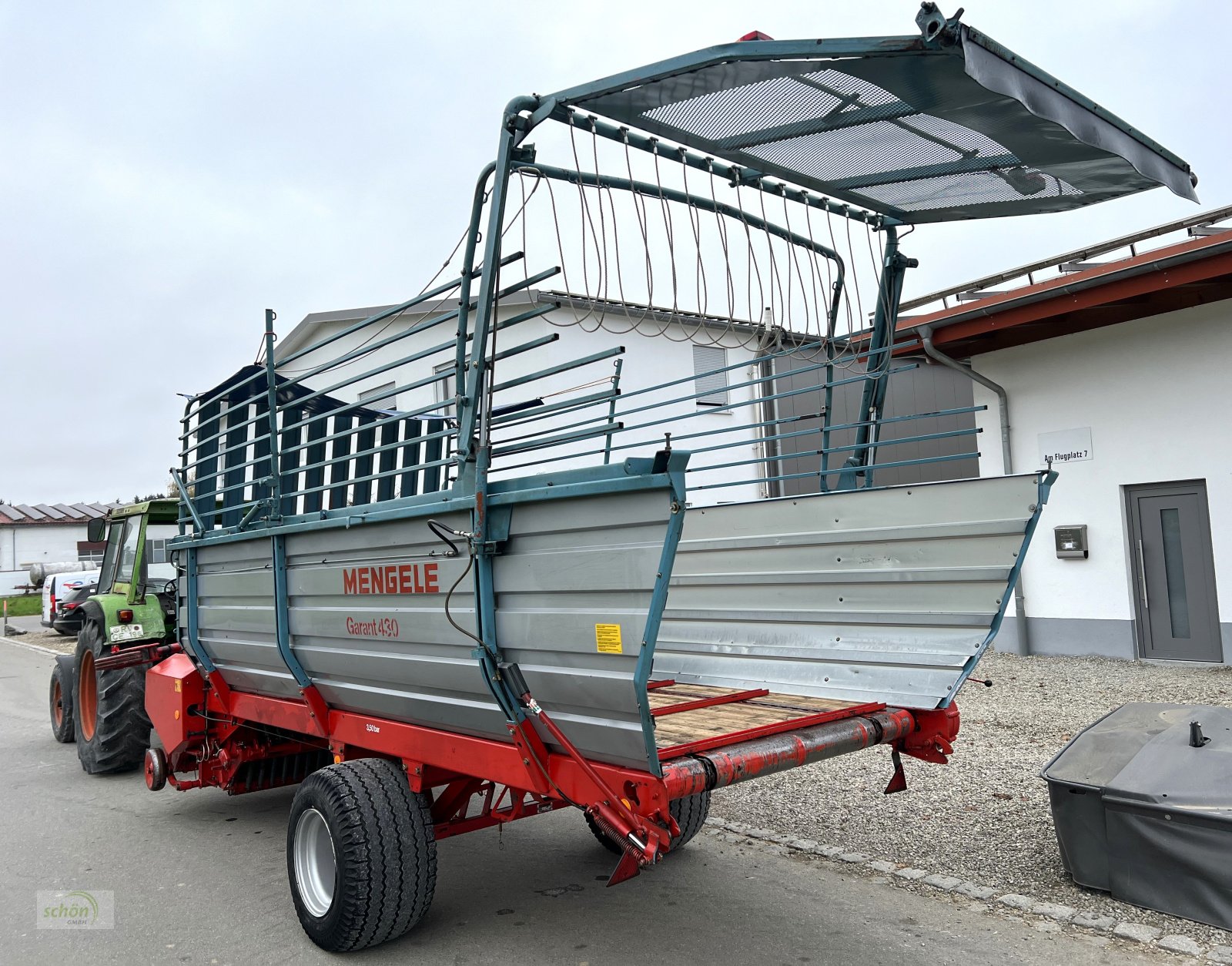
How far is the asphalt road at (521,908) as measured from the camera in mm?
3746

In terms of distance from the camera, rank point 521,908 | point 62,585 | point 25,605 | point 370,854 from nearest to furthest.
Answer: point 370,854 < point 521,908 < point 62,585 < point 25,605

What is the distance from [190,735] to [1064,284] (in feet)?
27.8

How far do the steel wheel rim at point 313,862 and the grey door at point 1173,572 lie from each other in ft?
28.2

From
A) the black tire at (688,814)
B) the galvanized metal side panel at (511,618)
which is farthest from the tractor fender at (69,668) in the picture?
the black tire at (688,814)

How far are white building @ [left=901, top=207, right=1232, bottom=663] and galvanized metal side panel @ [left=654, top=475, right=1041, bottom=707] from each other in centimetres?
436

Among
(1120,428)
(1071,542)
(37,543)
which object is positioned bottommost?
(1071,542)

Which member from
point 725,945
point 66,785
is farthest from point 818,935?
point 66,785

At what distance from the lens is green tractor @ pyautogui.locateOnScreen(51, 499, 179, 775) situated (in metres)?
7.14

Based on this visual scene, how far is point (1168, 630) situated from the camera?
944 centimetres

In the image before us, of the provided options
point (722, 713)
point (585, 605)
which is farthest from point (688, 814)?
point (585, 605)

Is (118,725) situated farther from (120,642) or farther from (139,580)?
(139,580)

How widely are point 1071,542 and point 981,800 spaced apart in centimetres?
550

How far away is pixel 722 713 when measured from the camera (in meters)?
4.06

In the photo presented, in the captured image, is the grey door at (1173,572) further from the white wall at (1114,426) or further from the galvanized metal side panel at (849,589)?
the galvanized metal side panel at (849,589)
